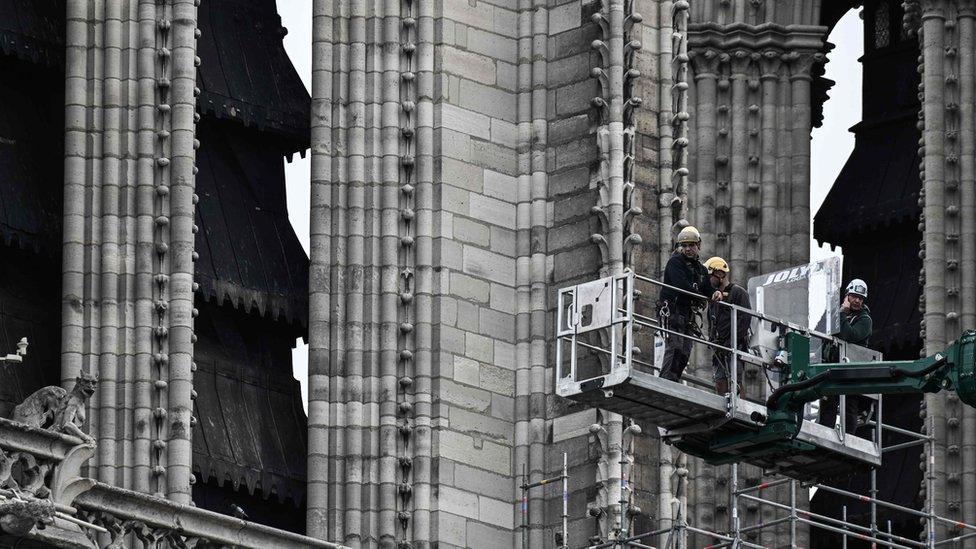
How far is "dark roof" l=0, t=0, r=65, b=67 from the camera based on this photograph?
153 ft

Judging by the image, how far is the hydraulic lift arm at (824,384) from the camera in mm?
38969

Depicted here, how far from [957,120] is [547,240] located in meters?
8.46

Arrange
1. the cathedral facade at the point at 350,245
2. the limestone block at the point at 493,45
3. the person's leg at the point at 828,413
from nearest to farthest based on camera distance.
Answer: the person's leg at the point at 828,413, the cathedral facade at the point at 350,245, the limestone block at the point at 493,45

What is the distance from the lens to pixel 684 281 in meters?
43.4

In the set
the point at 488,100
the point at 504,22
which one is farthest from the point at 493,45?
the point at 488,100

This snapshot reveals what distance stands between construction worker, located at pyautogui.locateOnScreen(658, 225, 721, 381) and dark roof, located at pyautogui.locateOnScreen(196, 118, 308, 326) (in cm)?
476

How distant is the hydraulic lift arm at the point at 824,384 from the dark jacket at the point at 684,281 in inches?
31.2

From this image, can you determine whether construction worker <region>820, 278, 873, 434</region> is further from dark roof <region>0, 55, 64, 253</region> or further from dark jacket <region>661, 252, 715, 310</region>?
dark roof <region>0, 55, 64, 253</region>

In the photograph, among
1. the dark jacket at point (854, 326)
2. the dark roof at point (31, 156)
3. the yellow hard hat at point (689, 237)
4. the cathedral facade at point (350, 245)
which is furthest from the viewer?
the dark roof at point (31, 156)

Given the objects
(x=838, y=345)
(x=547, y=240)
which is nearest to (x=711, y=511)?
(x=547, y=240)

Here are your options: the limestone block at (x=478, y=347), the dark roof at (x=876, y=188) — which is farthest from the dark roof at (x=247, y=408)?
the dark roof at (x=876, y=188)

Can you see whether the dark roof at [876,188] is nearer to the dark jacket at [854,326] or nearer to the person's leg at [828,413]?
the dark jacket at [854,326]

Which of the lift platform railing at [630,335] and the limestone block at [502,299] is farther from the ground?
the limestone block at [502,299]

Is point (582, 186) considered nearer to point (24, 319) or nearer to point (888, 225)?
point (24, 319)
